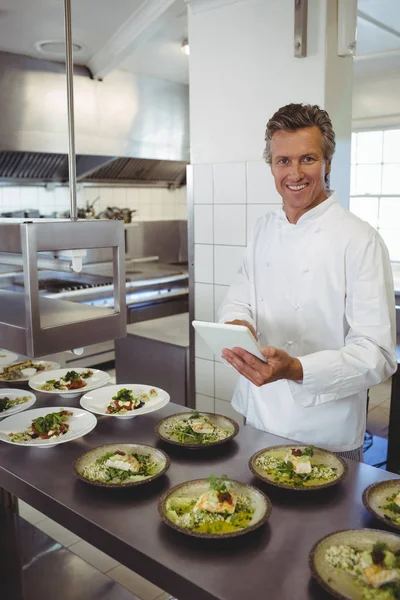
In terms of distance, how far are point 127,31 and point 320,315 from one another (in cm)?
390

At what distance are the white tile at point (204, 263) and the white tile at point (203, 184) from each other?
0.28 m

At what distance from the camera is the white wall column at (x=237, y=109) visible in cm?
301

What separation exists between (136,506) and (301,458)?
497mm

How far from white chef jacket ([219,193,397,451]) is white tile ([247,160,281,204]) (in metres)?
0.77

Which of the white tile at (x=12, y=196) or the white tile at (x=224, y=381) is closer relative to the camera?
the white tile at (x=224, y=381)

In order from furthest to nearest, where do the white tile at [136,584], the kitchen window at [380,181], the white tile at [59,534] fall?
the kitchen window at [380,181] → the white tile at [59,534] → the white tile at [136,584]

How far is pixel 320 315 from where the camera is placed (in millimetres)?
2201

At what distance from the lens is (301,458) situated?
1.69m

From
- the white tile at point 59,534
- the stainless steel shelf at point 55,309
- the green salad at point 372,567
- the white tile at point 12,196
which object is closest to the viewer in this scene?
the green salad at point 372,567

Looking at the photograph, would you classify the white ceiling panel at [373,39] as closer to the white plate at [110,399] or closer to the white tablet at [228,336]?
the white plate at [110,399]

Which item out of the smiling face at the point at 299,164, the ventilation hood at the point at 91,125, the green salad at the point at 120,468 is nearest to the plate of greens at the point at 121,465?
the green salad at the point at 120,468

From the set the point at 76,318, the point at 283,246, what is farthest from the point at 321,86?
the point at 76,318

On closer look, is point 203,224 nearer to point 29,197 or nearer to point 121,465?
point 121,465

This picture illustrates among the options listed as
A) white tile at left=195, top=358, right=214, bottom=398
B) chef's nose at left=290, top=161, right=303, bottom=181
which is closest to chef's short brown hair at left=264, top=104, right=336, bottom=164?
chef's nose at left=290, top=161, right=303, bottom=181
